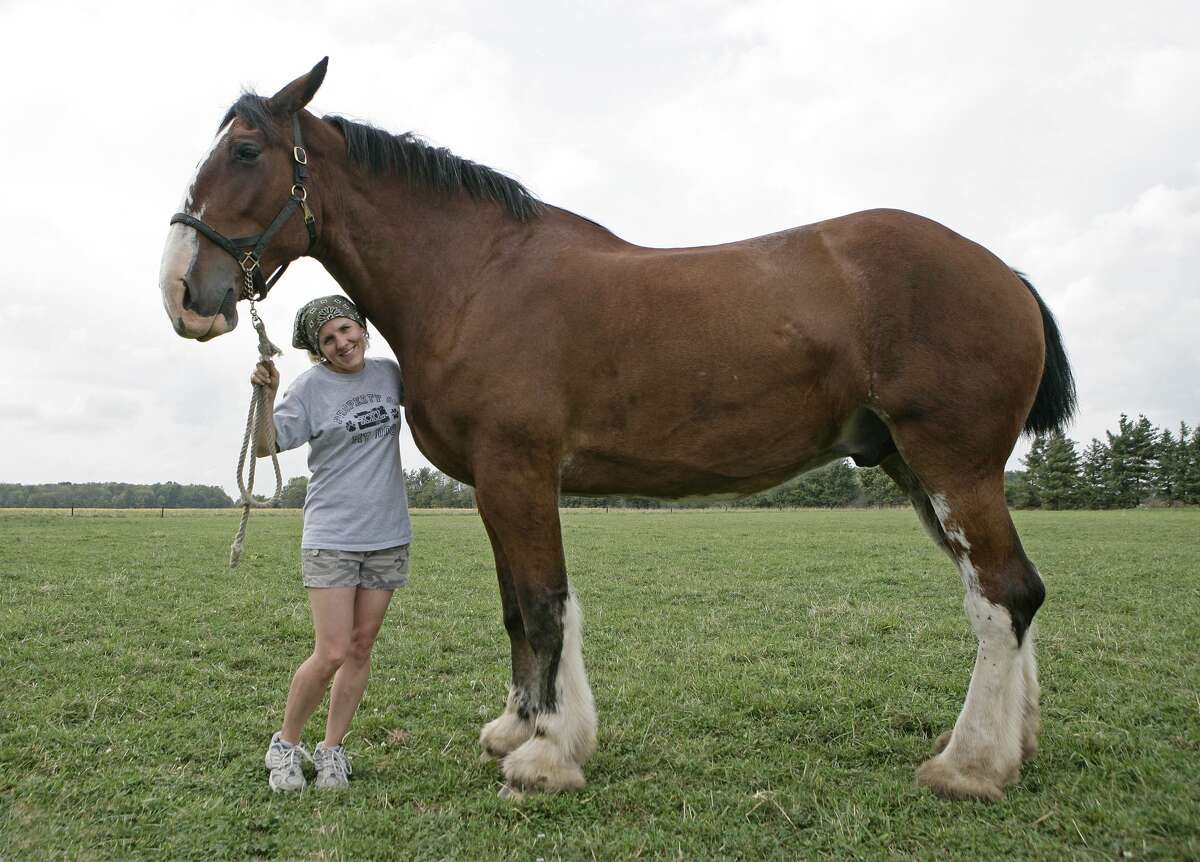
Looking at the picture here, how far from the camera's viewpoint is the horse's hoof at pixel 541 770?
3.59 meters

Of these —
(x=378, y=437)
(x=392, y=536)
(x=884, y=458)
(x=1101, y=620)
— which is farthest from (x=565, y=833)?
(x=1101, y=620)

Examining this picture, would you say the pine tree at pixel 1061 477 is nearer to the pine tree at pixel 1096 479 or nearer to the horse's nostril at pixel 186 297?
the pine tree at pixel 1096 479

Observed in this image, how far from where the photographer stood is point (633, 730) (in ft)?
14.9

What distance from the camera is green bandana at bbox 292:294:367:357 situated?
3.95 meters

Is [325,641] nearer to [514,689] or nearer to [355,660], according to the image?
[355,660]

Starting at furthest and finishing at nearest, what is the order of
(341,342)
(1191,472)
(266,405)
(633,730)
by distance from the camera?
(1191,472)
(633,730)
(341,342)
(266,405)

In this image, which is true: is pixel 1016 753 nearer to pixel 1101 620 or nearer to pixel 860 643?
pixel 860 643

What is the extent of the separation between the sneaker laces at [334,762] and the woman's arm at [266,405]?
158cm

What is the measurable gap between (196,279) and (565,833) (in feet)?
10.3

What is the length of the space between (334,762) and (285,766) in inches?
9.4

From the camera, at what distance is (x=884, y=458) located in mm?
4109

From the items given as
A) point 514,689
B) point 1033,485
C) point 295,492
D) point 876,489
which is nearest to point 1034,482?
point 1033,485

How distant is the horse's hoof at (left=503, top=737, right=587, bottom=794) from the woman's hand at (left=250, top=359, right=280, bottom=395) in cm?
225

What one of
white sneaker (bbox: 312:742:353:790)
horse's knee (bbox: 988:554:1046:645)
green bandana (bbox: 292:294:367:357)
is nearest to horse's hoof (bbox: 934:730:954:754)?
horse's knee (bbox: 988:554:1046:645)
